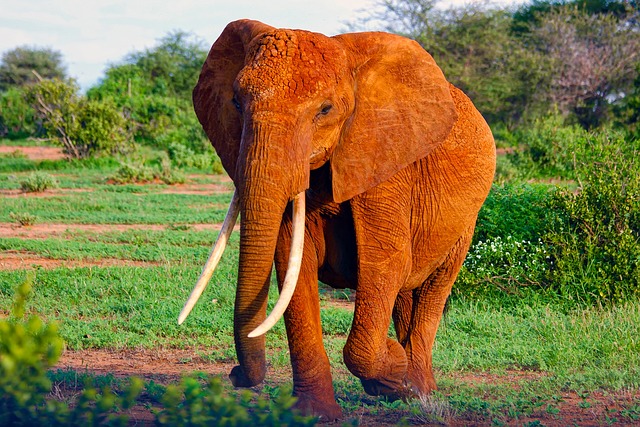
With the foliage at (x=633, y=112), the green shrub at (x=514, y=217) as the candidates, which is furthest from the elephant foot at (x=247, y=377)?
the foliage at (x=633, y=112)

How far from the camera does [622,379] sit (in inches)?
227

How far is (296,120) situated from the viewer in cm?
413

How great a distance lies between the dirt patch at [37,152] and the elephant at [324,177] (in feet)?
63.1

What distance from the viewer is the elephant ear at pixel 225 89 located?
459cm

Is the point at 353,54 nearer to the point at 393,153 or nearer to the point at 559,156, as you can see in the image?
the point at 393,153

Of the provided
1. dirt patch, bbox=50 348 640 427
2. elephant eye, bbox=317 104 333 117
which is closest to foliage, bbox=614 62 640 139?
dirt patch, bbox=50 348 640 427

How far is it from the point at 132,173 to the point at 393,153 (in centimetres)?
1358

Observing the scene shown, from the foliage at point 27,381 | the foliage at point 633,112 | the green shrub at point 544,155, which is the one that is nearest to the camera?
the foliage at point 27,381

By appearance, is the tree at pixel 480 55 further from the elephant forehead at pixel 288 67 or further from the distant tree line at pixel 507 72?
the elephant forehead at pixel 288 67

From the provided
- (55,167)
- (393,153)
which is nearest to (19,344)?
(393,153)

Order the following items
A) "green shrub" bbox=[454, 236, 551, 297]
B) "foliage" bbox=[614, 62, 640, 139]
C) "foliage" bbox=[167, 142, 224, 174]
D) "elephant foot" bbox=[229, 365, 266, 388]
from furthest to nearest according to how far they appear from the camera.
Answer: "foliage" bbox=[167, 142, 224, 174] < "foliage" bbox=[614, 62, 640, 139] < "green shrub" bbox=[454, 236, 551, 297] < "elephant foot" bbox=[229, 365, 266, 388]

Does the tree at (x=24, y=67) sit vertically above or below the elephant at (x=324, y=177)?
above

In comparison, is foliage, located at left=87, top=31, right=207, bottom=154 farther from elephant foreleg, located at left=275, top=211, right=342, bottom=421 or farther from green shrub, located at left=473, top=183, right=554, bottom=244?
elephant foreleg, located at left=275, top=211, right=342, bottom=421

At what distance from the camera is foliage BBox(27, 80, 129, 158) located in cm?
2027
